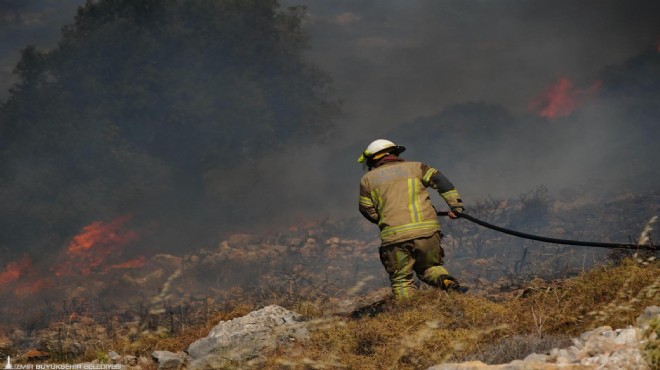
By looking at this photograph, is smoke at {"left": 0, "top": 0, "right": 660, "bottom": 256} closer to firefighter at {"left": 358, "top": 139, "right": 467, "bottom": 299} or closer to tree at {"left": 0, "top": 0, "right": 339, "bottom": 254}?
tree at {"left": 0, "top": 0, "right": 339, "bottom": 254}

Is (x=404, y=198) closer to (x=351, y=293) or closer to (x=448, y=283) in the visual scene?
(x=448, y=283)

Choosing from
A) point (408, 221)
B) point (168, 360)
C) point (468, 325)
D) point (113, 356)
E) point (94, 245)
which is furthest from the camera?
point (94, 245)

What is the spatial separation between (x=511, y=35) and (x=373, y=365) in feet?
79.5

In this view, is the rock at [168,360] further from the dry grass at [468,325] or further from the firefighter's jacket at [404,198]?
the firefighter's jacket at [404,198]

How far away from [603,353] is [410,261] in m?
2.99

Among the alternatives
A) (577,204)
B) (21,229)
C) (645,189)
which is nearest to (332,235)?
(577,204)

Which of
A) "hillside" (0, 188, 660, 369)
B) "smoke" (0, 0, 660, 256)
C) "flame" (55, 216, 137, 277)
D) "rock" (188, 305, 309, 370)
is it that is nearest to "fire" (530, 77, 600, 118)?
"smoke" (0, 0, 660, 256)

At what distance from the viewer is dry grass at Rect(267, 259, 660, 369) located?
404cm

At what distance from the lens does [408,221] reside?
20.1ft

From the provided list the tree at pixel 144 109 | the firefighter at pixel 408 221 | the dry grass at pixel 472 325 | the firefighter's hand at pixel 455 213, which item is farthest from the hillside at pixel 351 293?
the tree at pixel 144 109

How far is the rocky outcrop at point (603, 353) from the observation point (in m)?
3.05

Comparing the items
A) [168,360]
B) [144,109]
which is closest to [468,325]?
[168,360]

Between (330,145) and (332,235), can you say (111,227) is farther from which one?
(330,145)

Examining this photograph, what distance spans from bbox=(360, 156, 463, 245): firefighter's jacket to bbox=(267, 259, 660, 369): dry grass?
781 mm
